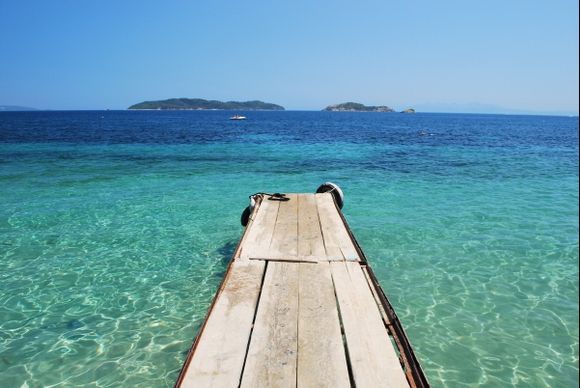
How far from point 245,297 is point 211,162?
2434 cm

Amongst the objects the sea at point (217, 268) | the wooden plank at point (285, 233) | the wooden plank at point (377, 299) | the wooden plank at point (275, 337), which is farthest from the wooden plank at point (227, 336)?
the sea at point (217, 268)

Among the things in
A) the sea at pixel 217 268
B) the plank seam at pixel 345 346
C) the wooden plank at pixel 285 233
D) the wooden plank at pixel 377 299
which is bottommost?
the sea at pixel 217 268

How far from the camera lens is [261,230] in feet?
28.6

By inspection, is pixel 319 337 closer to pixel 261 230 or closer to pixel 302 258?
pixel 302 258

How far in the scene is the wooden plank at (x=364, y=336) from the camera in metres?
3.94

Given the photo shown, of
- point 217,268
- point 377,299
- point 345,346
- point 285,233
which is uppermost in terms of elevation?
point 285,233

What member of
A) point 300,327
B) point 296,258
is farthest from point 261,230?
point 300,327

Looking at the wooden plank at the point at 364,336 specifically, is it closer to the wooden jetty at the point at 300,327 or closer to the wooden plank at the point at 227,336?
the wooden jetty at the point at 300,327

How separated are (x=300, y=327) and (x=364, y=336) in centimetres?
78

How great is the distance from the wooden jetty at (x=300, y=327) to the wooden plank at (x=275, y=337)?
0.03 ft

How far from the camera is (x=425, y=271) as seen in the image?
10102mm

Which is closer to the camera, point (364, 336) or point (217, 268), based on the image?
point (364, 336)

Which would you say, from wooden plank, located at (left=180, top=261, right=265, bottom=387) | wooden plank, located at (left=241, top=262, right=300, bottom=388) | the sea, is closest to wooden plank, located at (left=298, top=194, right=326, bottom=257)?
wooden plank, located at (left=241, top=262, right=300, bottom=388)

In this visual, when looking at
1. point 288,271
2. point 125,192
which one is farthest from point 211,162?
point 288,271
